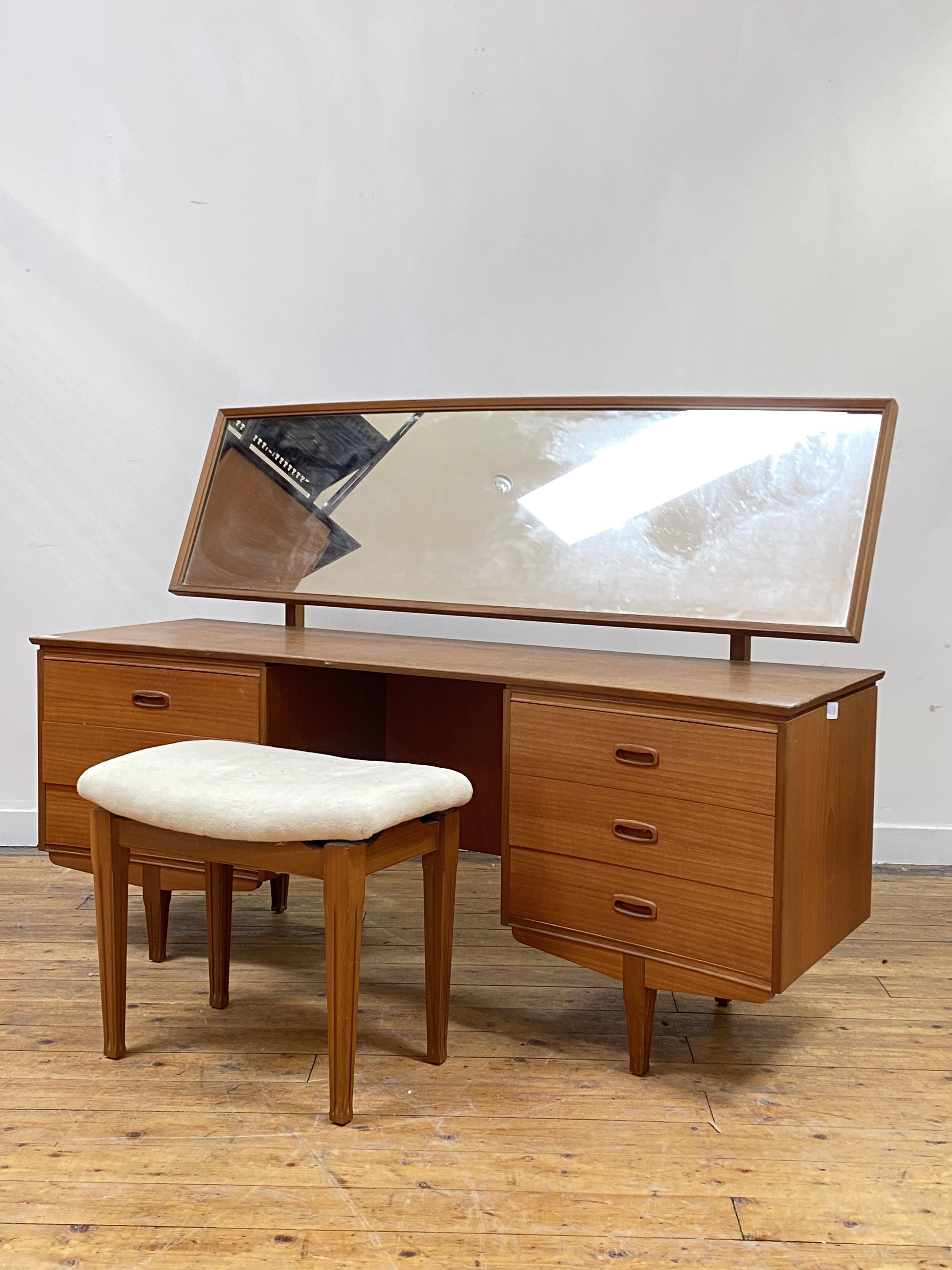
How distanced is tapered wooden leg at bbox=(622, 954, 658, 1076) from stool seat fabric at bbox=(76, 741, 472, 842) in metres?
0.38

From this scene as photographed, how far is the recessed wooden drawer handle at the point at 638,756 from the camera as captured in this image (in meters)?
1.76

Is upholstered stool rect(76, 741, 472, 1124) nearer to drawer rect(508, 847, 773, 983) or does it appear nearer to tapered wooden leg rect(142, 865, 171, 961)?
drawer rect(508, 847, 773, 983)

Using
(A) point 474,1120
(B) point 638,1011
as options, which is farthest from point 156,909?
(B) point 638,1011

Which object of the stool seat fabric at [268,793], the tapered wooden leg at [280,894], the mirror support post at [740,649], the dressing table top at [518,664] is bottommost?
A: the tapered wooden leg at [280,894]

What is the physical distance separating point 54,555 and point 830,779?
223 cm

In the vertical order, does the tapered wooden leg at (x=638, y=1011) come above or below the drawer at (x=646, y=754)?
below

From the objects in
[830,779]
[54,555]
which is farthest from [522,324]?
[830,779]

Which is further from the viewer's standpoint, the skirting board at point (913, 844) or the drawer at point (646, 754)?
the skirting board at point (913, 844)

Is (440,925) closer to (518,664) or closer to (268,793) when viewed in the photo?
(268,793)

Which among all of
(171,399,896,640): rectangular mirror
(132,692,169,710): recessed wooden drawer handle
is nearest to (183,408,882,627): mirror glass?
(171,399,896,640): rectangular mirror

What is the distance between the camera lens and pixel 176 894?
110 inches

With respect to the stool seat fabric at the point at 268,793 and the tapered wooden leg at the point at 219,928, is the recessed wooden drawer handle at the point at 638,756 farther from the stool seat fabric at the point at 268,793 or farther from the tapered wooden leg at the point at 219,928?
the tapered wooden leg at the point at 219,928

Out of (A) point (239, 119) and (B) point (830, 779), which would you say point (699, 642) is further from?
(A) point (239, 119)

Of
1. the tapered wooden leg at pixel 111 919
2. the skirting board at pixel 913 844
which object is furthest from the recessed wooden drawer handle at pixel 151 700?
the skirting board at pixel 913 844
